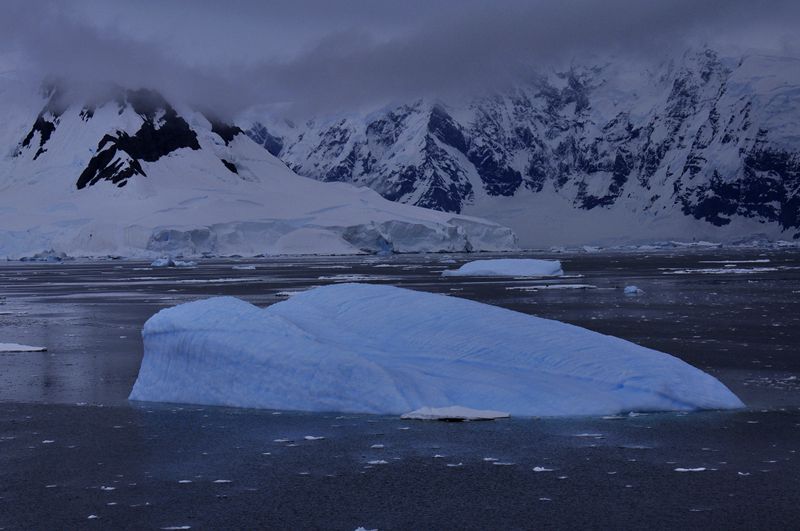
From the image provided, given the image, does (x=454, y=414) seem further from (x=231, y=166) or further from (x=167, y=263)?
(x=231, y=166)

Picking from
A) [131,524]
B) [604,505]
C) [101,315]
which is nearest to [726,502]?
[604,505]

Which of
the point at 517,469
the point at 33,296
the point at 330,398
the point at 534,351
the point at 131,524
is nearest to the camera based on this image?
the point at 131,524

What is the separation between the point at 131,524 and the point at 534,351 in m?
5.60

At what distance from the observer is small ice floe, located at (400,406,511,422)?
9.03 metres

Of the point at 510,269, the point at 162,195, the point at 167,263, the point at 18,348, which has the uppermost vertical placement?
the point at 162,195

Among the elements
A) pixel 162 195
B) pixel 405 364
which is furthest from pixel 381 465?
pixel 162 195

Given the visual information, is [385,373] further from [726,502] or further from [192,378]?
[726,502]

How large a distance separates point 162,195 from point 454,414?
113360 mm

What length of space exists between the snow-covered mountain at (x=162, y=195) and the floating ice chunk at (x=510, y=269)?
5208cm

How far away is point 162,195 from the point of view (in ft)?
387

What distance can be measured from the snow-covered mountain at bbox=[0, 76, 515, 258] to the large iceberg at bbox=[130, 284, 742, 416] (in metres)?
86.2

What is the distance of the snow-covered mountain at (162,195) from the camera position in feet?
326

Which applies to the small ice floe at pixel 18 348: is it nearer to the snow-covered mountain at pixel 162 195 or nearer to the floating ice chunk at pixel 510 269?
the floating ice chunk at pixel 510 269

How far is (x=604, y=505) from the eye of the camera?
6.04 meters
